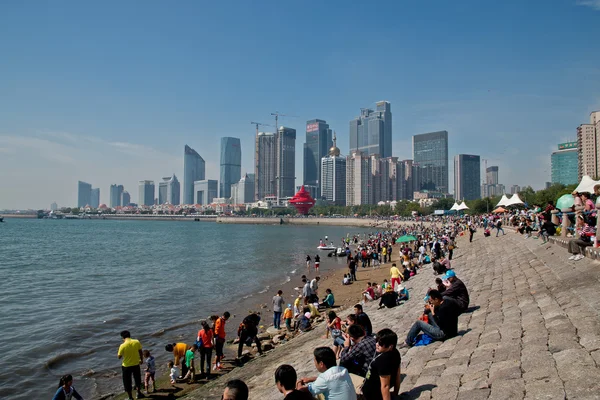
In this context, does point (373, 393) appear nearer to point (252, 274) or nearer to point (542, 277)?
point (542, 277)

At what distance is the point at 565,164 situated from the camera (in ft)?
554

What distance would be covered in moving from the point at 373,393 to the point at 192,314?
1444 cm

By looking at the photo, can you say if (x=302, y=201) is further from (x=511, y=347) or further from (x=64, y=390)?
(x=511, y=347)

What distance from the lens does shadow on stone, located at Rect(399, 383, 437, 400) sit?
5.58 meters

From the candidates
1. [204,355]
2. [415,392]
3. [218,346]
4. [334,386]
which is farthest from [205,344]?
[334,386]

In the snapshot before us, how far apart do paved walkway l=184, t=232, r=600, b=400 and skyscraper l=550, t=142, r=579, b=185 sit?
615 ft

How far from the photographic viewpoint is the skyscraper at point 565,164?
167 m

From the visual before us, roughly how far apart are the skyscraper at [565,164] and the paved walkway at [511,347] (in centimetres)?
18738

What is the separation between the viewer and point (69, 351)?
13.1 meters

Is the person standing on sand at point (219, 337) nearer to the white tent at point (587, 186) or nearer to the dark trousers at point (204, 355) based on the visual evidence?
the dark trousers at point (204, 355)

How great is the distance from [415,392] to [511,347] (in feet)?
5.85

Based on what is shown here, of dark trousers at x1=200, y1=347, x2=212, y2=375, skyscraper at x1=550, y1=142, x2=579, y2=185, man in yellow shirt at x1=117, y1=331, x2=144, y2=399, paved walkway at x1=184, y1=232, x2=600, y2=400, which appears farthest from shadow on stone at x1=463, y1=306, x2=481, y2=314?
skyscraper at x1=550, y1=142, x2=579, y2=185

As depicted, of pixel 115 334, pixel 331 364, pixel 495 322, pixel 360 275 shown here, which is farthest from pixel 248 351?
pixel 360 275

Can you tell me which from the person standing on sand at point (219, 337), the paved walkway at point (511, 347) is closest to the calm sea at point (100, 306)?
the person standing on sand at point (219, 337)
